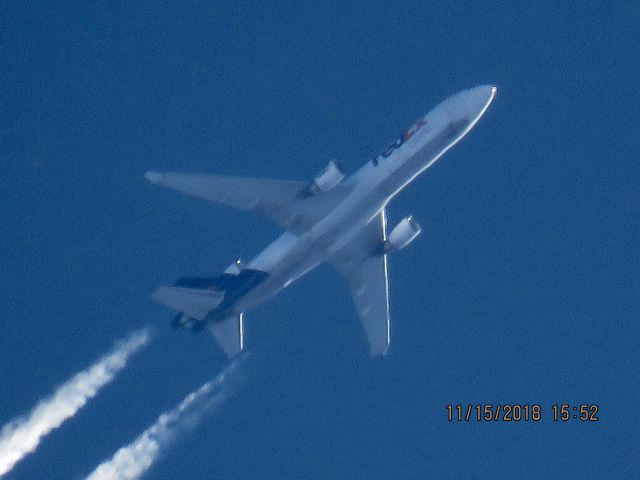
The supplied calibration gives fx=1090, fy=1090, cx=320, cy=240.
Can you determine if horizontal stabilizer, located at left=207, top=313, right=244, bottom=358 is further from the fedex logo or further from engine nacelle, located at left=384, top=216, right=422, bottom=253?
the fedex logo

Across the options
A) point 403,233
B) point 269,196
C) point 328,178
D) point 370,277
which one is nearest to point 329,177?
point 328,178

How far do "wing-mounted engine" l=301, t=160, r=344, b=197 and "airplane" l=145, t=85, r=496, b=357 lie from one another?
7cm

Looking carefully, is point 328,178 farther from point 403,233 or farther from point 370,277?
point 370,277

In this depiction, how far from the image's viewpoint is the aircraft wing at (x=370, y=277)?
269 ft

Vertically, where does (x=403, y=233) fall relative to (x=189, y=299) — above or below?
above

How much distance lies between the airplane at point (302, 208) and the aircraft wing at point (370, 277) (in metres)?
2.10

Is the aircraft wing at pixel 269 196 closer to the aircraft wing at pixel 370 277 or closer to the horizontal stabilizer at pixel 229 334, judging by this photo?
the aircraft wing at pixel 370 277

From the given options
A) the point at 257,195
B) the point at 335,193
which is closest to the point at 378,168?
the point at 335,193

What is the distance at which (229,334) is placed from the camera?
262 feet

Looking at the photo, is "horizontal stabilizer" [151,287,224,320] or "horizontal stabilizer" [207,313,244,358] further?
"horizontal stabilizer" [207,313,244,358]

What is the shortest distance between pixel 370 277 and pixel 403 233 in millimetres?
6076

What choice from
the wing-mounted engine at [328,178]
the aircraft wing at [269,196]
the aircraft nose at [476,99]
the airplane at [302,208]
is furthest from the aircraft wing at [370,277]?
the aircraft nose at [476,99]

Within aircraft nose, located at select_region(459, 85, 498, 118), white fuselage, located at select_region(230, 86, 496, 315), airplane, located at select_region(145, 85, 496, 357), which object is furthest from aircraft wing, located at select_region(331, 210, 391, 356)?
aircraft nose, located at select_region(459, 85, 498, 118)

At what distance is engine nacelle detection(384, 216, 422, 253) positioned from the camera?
7912 cm
